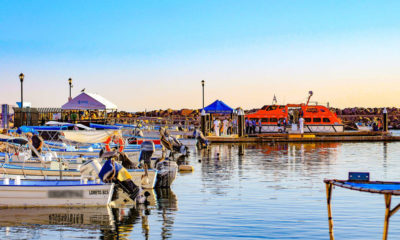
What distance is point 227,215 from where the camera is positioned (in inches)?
774

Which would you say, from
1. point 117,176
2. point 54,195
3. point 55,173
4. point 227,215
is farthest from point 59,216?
point 227,215

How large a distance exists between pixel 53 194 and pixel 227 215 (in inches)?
222

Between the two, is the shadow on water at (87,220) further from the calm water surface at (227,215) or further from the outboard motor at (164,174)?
the outboard motor at (164,174)

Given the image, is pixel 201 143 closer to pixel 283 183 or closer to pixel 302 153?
pixel 302 153

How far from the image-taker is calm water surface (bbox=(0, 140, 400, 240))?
17.0 m

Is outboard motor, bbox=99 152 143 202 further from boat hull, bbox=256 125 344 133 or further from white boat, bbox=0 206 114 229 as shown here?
boat hull, bbox=256 125 344 133

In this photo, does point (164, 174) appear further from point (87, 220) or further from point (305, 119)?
point (305, 119)

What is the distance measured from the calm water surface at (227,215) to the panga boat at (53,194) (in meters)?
0.32

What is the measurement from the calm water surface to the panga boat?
316mm

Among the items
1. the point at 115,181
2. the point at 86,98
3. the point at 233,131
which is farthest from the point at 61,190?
the point at 233,131

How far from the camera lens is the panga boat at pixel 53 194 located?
19969 mm

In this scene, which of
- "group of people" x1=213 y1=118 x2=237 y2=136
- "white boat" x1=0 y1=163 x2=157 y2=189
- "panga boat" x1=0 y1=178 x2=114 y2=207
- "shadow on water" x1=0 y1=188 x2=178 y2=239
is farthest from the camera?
"group of people" x1=213 y1=118 x2=237 y2=136

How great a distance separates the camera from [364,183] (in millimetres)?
12961

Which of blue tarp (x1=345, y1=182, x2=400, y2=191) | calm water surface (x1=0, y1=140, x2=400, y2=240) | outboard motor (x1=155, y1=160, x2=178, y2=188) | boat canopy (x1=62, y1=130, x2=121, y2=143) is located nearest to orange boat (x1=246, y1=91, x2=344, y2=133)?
boat canopy (x1=62, y1=130, x2=121, y2=143)
